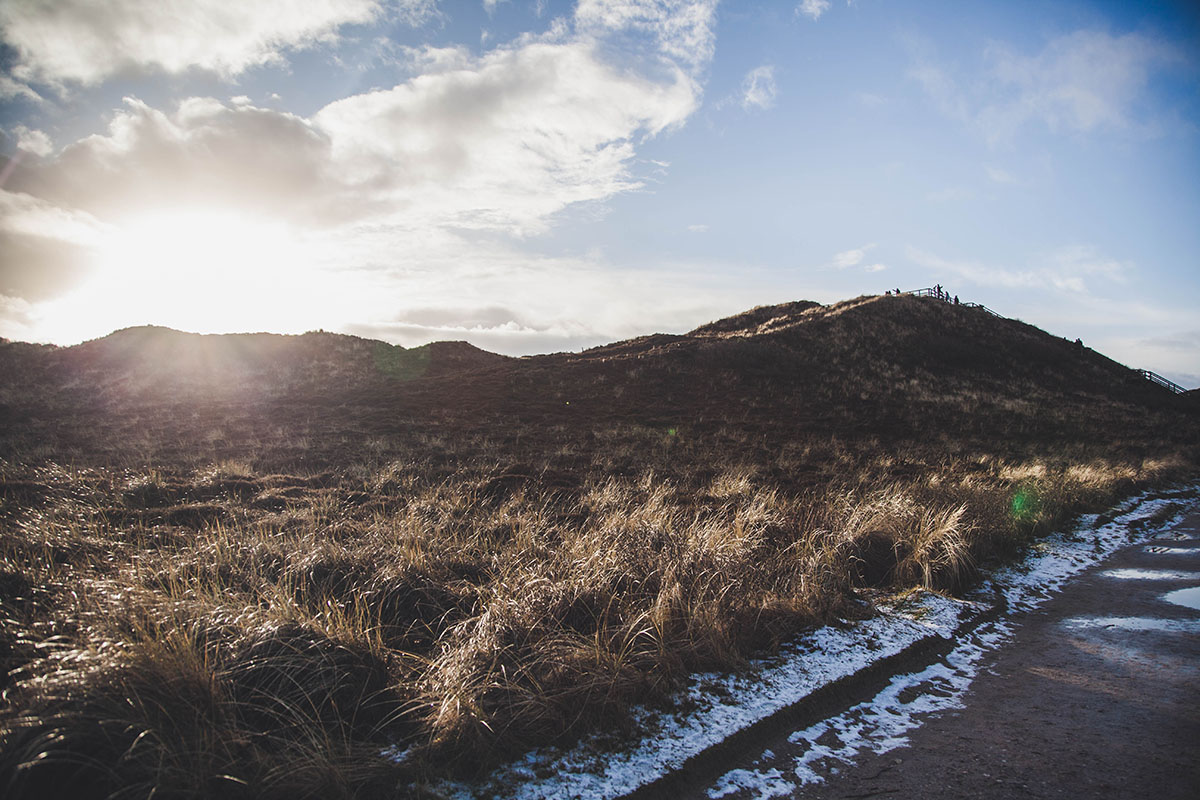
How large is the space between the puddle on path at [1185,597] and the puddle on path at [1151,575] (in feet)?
1.54

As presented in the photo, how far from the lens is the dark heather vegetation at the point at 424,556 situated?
112 inches

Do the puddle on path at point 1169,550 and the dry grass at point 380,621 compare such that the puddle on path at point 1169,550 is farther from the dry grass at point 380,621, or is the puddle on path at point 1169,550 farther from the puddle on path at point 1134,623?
the puddle on path at point 1134,623

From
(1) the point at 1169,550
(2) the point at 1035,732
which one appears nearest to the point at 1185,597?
(1) the point at 1169,550

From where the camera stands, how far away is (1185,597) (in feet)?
Result: 19.7

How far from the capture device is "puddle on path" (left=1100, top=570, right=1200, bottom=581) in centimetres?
674

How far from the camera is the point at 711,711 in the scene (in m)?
3.62

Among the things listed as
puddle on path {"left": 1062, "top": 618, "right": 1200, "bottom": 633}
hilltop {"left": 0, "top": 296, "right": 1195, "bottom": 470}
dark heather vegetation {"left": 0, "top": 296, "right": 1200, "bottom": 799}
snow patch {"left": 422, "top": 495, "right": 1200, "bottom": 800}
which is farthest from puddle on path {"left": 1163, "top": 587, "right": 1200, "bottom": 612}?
hilltop {"left": 0, "top": 296, "right": 1195, "bottom": 470}

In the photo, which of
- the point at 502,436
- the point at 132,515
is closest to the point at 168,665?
the point at 132,515

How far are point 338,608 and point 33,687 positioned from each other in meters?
1.59

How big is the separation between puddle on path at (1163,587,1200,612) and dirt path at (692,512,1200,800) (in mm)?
743

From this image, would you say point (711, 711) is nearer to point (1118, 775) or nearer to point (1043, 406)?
point (1118, 775)

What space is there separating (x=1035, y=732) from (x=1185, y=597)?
4.33m

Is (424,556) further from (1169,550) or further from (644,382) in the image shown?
(644,382)

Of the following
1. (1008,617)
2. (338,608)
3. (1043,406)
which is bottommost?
(1008,617)
